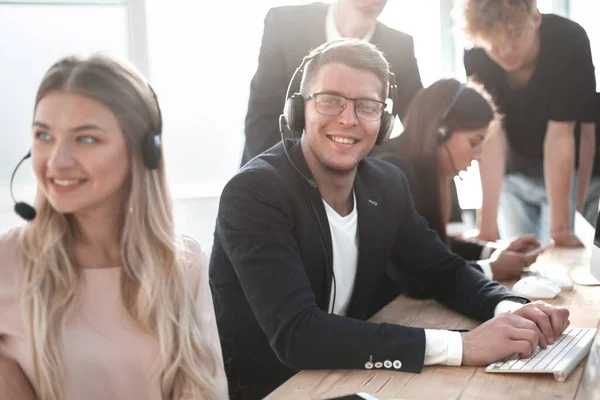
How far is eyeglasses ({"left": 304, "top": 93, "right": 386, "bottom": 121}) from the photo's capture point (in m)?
1.76

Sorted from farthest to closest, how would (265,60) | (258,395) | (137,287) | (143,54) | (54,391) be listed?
(143,54) < (265,60) < (258,395) < (137,287) < (54,391)

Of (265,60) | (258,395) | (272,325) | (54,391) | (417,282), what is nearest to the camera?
(54,391)

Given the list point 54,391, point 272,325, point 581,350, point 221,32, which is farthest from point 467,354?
point 221,32

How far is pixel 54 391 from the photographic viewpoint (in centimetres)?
128

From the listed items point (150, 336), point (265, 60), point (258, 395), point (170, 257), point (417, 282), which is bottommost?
point (258, 395)

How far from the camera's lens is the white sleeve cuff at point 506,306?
1680 mm

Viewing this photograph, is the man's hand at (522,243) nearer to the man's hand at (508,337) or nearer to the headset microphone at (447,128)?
the headset microphone at (447,128)

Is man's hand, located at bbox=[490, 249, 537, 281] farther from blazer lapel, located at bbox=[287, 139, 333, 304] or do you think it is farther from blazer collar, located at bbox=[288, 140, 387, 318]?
blazer lapel, located at bbox=[287, 139, 333, 304]

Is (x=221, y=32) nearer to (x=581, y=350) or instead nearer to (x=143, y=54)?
(x=143, y=54)

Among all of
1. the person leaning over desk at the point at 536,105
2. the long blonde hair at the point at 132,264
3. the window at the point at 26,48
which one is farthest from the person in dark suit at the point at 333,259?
the window at the point at 26,48

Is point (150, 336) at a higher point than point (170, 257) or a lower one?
lower

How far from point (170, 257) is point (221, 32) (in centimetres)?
206

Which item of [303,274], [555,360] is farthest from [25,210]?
[555,360]

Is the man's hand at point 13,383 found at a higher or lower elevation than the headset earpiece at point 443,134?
lower
